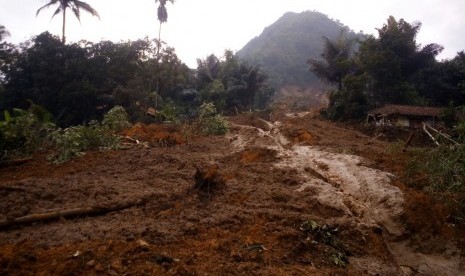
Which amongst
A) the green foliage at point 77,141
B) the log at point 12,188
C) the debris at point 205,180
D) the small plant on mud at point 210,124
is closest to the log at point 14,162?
the green foliage at point 77,141

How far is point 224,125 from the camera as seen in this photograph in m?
16.4

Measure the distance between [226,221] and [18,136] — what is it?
8.02 meters

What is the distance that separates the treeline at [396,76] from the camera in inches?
920

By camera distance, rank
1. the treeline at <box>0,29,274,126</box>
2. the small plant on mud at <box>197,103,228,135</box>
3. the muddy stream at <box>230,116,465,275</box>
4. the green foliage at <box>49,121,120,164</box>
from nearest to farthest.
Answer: the muddy stream at <box>230,116,465,275</box> < the green foliage at <box>49,121,120,164</box> < the small plant on mud at <box>197,103,228,135</box> < the treeline at <box>0,29,274,126</box>

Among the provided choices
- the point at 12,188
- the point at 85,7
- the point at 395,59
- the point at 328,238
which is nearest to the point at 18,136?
the point at 12,188

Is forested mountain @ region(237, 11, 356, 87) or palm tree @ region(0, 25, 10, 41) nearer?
palm tree @ region(0, 25, 10, 41)

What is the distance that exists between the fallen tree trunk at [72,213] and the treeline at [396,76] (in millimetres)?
20487

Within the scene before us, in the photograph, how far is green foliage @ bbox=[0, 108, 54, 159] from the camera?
9969 millimetres

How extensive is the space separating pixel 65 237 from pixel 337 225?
412 cm

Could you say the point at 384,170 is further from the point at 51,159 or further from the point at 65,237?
the point at 51,159

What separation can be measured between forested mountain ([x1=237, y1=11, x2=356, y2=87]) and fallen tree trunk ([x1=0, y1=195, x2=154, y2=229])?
5009cm

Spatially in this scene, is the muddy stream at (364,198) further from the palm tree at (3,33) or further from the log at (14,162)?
the palm tree at (3,33)

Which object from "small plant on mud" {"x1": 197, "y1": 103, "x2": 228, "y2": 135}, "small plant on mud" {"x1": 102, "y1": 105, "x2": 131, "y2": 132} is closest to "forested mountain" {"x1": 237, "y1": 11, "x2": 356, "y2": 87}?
"small plant on mud" {"x1": 197, "y1": 103, "x2": 228, "y2": 135}

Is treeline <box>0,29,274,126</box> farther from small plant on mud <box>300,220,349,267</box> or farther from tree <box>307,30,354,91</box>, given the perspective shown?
small plant on mud <box>300,220,349,267</box>
